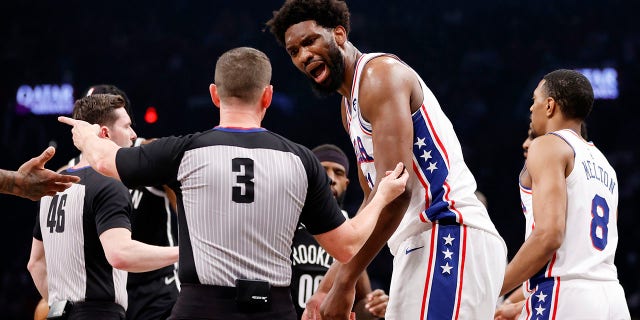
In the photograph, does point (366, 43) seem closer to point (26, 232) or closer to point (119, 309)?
point (26, 232)

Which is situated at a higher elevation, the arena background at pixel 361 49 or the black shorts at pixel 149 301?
the arena background at pixel 361 49

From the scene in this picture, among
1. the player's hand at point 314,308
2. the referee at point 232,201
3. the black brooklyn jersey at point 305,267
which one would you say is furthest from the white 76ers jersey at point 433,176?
the black brooklyn jersey at point 305,267

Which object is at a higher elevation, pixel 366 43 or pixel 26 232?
pixel 366 43

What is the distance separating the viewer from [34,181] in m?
3.34

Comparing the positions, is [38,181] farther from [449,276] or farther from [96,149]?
[449,276]

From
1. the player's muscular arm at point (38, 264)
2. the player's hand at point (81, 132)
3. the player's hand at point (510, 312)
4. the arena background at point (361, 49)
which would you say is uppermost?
the arena background at point (361, 49)

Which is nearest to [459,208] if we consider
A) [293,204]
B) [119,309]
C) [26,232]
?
[293,204]

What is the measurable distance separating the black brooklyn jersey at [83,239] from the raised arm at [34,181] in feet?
1.59

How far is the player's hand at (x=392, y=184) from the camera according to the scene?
303 cm

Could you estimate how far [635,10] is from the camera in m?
11.8

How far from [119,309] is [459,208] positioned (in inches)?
71.8

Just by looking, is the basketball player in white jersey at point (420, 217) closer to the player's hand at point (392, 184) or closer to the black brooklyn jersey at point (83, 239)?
the player's hand at point (392, 184)

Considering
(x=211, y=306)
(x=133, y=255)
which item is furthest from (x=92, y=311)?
(x=211, y=306)

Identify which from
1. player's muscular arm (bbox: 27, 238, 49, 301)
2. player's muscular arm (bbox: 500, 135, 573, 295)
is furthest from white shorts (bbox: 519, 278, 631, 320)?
player's muscular arm (bbox: 27, 238, 49, 301)
